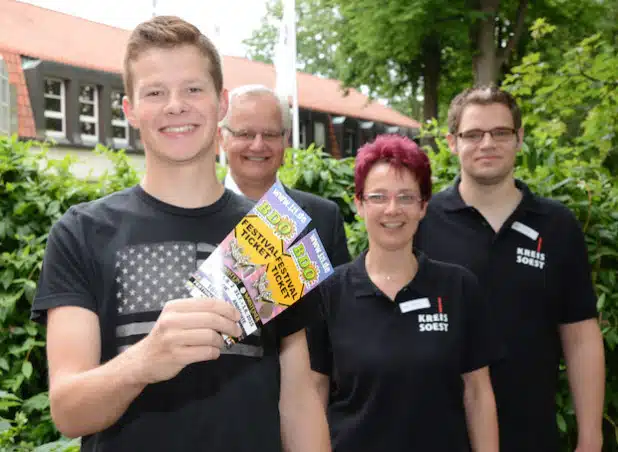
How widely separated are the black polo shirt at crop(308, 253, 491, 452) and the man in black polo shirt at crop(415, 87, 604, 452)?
259mm

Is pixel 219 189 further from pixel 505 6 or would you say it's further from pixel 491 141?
pixel 505 6

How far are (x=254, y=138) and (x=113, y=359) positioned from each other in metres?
1.97

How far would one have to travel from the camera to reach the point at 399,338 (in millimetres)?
2342

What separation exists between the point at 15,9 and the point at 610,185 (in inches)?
770

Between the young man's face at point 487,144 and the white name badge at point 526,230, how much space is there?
0.20 m

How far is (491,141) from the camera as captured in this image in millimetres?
2834

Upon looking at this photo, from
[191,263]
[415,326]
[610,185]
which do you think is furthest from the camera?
[610,185]

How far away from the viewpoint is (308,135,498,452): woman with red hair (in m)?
2.28

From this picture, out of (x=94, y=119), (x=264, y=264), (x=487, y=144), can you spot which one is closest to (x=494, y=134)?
(x=487, y=144)

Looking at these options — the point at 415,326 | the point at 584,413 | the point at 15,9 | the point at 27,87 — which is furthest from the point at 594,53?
the point at 15,9

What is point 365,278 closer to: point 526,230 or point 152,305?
point 526,230

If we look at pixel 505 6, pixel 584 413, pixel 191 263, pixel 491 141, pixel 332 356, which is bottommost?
pixel 584 413

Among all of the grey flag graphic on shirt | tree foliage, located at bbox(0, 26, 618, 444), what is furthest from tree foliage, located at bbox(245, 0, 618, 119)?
the grey flag graphic on shirt

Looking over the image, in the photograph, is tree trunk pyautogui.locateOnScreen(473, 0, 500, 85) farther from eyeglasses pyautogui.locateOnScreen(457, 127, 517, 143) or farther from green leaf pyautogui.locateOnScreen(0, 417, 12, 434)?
green leaf pyautogui.locateOnScreen(0, 417, 12, 434)
